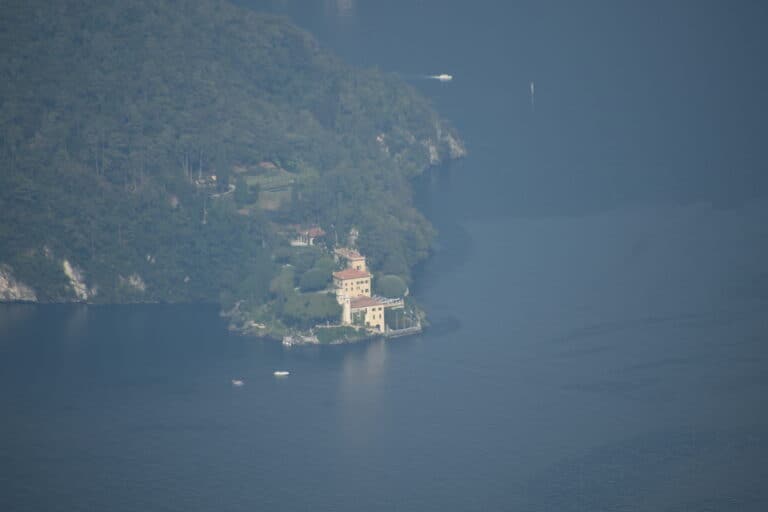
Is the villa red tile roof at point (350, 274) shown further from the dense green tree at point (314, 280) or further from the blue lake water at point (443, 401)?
the blue lake water at point (443, 401)

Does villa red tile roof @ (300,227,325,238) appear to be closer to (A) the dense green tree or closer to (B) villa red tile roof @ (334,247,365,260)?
(B) villa red tile roof @ (334,247,365,260)

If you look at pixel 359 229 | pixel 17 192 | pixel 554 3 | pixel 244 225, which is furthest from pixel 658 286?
pixel 554 3

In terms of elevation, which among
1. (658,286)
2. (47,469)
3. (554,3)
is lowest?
(47,469)

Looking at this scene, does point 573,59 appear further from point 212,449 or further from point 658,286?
point 212,449

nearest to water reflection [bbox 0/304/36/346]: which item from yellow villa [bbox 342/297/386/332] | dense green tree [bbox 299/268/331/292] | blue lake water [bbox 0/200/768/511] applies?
blue lake water [bbox 0/200/768/511]

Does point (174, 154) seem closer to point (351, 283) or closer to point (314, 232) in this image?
point (314, 232)

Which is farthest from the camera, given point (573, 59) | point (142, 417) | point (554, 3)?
point (554, 3)
